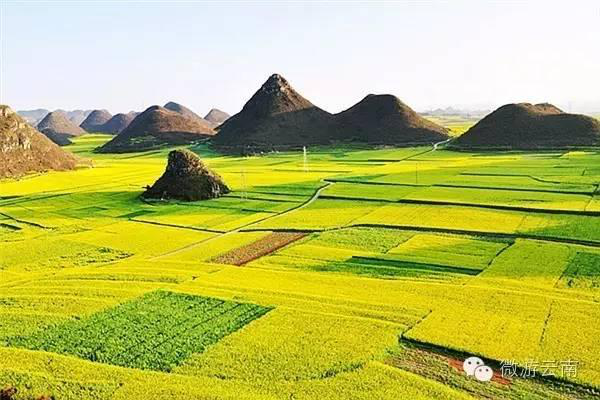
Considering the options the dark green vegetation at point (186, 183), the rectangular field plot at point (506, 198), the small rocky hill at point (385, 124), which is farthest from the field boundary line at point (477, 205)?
the small rocky hill at point (385, 124)

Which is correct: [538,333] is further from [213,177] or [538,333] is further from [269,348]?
[213,177]

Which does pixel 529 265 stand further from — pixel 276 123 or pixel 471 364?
pixel 276 123

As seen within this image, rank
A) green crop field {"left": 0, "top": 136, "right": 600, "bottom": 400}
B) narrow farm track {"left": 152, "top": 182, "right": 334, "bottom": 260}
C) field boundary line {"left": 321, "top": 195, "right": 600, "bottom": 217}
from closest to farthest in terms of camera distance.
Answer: green crop field {"left": 0, "top": 136, "right": 600, "bottom": 400}
narrow farm track {"left": 152, "top": 182, "right": 334, "bottom": 260}
field boundary line {"left": 321, "top": 195, "right": 600, "bottom": 217}

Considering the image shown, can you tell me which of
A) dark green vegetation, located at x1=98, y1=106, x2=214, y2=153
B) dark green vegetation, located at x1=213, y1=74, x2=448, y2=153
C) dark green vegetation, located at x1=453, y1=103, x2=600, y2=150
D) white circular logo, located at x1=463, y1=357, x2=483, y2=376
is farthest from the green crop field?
dark green vegetation, located at x1=98, y1=106, x2=214, y2=153

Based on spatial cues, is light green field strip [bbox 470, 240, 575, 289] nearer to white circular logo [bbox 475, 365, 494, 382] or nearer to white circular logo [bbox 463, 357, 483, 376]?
white circular logo [bbox 463, 357, 483, 376]

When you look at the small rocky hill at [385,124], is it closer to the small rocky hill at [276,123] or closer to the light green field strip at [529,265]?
the small rocky hill at [276,123]

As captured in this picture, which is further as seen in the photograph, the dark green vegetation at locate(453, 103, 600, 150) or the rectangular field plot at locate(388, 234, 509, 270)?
the dark green vegetation at locate(453, 103, 600, 150)
